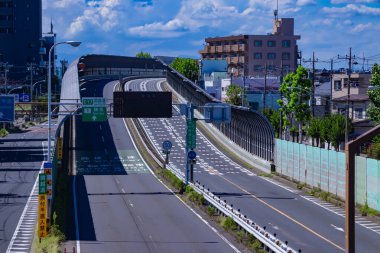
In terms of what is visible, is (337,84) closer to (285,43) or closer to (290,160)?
(290,160)

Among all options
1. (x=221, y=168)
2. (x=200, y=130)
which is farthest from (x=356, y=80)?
(x=221, y=168)

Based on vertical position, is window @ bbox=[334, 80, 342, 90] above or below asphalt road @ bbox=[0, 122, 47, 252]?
above

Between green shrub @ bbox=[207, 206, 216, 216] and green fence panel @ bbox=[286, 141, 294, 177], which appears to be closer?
green shrub @ bbox=[207, 206, 216, 216]

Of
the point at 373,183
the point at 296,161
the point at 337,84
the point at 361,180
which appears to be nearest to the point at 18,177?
the point at 296,161

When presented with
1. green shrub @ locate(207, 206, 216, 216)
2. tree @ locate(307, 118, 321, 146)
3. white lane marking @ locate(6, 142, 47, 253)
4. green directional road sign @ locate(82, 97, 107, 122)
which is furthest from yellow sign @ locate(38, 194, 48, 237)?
tree @ locate(307, 118, 321, 146)

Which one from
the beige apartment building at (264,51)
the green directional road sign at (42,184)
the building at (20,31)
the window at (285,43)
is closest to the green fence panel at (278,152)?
the green directional road sign at (42,184)

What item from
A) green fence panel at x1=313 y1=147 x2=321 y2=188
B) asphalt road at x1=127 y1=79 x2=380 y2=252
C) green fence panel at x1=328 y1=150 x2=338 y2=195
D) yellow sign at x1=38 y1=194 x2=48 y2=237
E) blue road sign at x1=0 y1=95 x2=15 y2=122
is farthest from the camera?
blue road sign at x1=0 y1=95 x2=15 y2=122

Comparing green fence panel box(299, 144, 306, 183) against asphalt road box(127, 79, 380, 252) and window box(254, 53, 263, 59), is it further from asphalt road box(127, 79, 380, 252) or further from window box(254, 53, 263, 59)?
window box(254, 53, 263, 59)

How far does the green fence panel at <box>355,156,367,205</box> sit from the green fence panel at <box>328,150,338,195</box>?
364cm

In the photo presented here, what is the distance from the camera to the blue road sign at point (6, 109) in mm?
58281

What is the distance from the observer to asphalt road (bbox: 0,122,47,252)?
33.5m

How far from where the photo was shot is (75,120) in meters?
86.3

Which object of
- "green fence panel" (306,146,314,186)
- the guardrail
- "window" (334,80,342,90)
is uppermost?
"window" (334,80,342,90)

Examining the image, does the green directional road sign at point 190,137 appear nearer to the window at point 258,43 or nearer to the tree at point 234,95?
the tree at point 234,95
